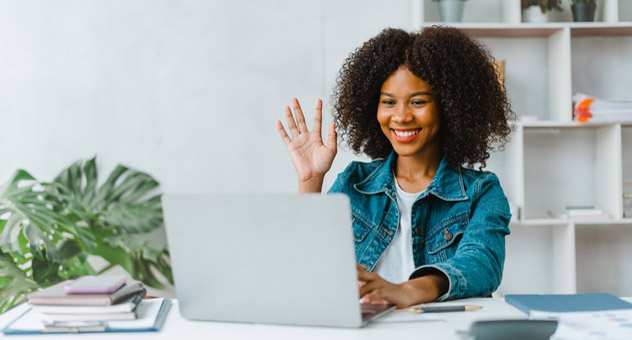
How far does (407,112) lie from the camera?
1.61m

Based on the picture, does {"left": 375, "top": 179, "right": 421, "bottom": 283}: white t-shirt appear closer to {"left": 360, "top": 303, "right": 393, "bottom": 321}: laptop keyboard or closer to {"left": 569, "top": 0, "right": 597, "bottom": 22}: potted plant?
{"left": 360, "top": 303, "right": 393, "bottom": 321}: laptop keyboard

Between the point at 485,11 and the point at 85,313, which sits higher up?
the point at 485,11

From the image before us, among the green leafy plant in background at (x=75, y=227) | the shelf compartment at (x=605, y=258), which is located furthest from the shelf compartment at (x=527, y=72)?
the green leafy plant in background at (x=75, y=227)

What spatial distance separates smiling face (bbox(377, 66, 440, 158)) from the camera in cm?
161

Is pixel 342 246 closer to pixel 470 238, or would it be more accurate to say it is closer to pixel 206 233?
pixel 206 233

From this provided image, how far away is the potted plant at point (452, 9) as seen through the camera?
275cm

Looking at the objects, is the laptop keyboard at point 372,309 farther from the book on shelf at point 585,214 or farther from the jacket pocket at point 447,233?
the book on shelf at point 585,214

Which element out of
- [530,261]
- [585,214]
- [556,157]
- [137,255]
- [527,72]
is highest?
[527,72]

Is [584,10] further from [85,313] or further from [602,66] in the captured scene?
[85,313]

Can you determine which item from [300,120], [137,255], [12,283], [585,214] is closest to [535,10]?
[585,214]

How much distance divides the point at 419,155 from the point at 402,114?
0.15m

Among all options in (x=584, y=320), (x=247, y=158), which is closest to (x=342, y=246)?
(x=584, y=320)

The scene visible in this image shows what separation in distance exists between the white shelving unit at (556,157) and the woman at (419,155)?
1212 millimetres

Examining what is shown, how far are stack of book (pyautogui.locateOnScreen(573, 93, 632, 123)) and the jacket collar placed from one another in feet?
4.30
